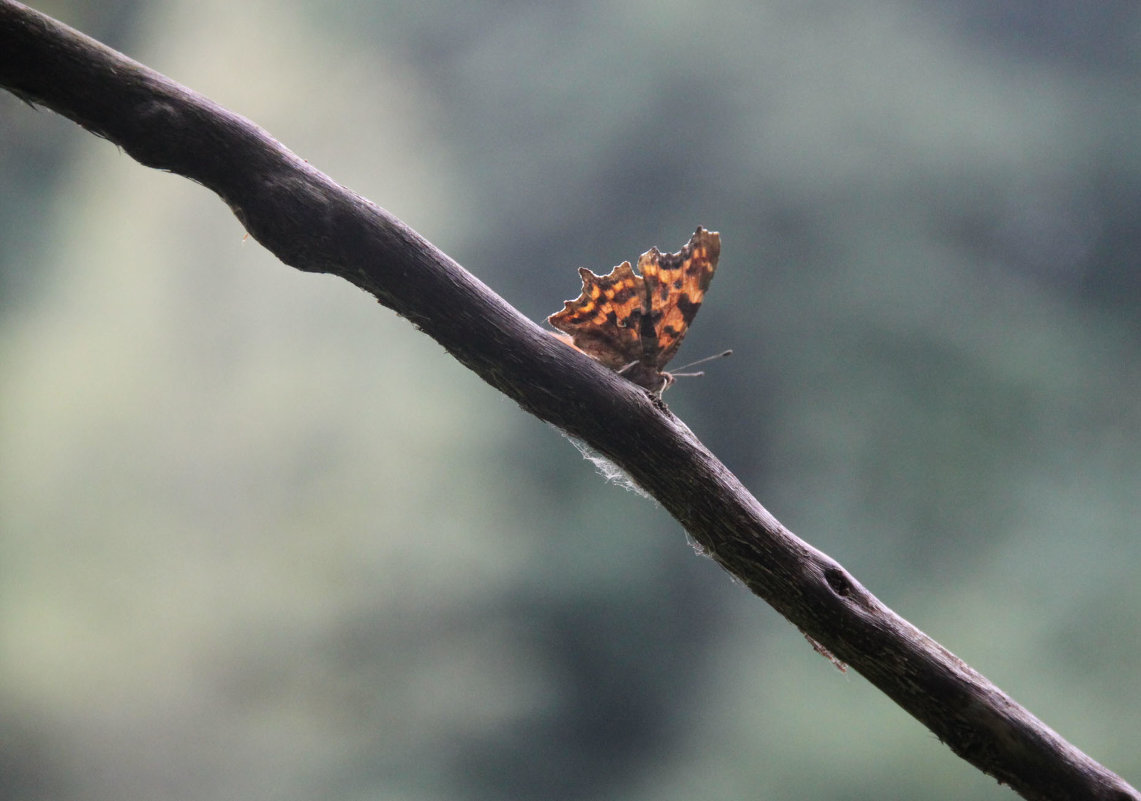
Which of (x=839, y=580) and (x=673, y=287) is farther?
(x=673, y=287)

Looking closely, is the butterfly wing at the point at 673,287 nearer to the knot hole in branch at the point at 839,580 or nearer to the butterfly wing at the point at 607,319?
the butterfly wing at the point at 607,319

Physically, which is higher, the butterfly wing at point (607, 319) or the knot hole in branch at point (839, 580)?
the butterfly wing at point (607, 319)

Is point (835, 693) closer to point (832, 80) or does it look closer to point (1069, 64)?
point (832, 80)

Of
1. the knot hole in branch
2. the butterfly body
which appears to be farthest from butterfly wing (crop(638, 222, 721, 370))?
the knot hole in branch

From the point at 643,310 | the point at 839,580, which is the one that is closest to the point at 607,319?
the point at 643,310

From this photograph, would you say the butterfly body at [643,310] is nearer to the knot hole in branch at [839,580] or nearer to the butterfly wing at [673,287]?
the butterfly wing at [673,287]

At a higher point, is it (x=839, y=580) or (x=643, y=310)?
(x=643, y=310)

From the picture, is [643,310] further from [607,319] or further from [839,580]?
[839,580]

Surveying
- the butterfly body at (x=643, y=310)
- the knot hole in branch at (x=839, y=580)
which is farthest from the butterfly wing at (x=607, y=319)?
the knot hole in branch at (x=839, y=580)

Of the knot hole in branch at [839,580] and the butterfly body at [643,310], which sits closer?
the knot hole in branch at [839,580]

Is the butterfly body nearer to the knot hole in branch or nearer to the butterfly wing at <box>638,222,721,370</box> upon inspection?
the butterfly wing at <box>638,222,721,370</box>

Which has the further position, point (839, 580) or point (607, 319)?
point (607, 319)
